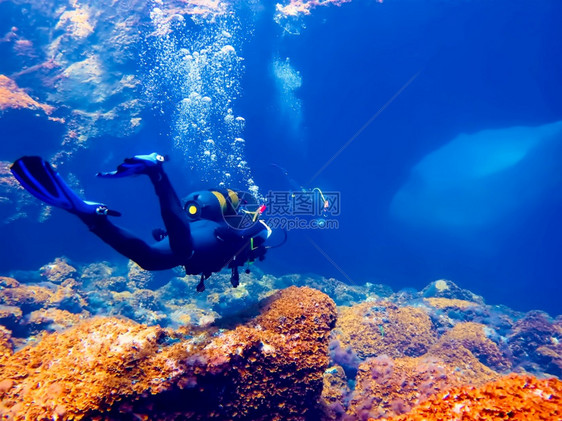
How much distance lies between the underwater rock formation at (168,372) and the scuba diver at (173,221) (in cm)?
88

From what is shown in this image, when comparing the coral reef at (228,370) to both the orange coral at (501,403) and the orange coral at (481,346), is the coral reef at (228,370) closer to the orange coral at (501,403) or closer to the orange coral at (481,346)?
the orange coral at (501,403)

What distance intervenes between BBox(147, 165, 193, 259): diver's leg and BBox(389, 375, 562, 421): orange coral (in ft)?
8.69

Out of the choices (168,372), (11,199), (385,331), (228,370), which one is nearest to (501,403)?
(228,370)

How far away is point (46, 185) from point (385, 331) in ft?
28.5

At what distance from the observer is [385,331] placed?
8547mm

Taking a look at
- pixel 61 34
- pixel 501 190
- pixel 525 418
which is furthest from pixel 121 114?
pixel 501 190

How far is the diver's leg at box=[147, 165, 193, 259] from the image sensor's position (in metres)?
3.31

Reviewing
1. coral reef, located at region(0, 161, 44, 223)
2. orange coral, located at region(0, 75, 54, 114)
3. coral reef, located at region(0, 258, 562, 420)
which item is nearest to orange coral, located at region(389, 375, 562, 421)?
coral reef, located at region(0, 258, 562, 420)

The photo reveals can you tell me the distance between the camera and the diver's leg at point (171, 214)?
130 inches

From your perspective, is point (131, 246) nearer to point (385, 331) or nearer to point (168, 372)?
point (168, 372)

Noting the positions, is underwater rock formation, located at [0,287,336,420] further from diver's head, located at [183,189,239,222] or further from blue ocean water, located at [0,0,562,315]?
blue ocean water, located at [0,0,562,315]

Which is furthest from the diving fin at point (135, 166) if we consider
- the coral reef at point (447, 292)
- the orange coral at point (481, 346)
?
the coral reef at point (447, 292)

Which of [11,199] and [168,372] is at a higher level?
[11,199]

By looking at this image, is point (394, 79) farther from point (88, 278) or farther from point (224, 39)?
point (88, 278)
